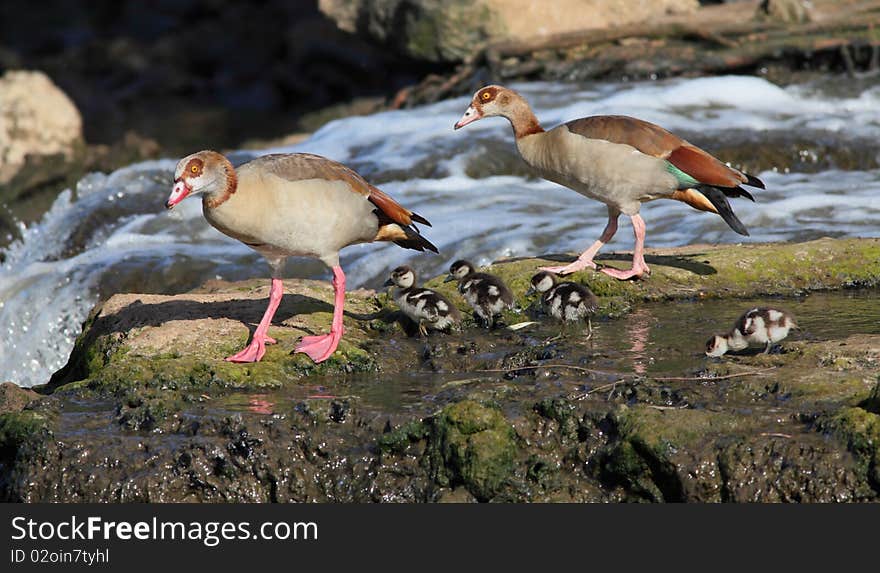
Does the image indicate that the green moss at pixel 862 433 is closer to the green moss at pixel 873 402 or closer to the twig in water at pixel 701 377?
the green moss at pixel 873 402

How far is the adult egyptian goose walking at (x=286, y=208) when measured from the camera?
7246 mm

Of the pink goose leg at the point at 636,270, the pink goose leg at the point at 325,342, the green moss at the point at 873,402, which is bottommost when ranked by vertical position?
the pink goose leg at the point at 636,270

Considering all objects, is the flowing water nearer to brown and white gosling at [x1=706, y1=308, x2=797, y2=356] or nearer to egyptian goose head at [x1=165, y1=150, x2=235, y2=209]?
egyptian goose head at [x1=165, y1=150, x2=235, y2=209]

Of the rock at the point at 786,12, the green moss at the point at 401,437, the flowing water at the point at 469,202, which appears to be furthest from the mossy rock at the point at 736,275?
the rock at the point at 786,12

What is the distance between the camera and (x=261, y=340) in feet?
24.1

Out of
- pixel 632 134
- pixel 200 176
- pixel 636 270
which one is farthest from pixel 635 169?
pixel 200 176

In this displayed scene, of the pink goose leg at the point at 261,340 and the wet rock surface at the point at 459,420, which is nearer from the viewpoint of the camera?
the wet rock surface at the point at 459,420

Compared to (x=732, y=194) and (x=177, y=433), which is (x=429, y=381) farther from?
(x=732, y=194)

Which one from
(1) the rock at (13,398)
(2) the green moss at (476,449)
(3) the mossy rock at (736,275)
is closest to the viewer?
(2) the green moss at (476,449)

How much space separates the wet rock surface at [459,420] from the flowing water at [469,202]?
4.01 meters

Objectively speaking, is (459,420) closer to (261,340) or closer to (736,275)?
(261,340)

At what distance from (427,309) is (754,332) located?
188 centimetres

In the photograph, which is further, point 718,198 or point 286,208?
point 718,198

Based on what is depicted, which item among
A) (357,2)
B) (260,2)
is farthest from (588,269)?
(260,2)
